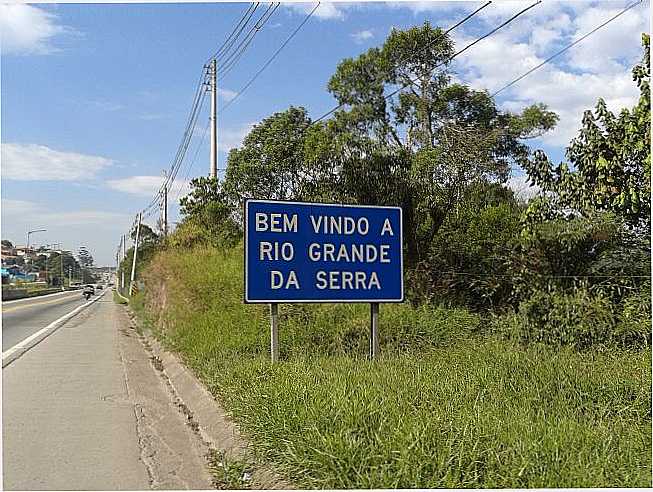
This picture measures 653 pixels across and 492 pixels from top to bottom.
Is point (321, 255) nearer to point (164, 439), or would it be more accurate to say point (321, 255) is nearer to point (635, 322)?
point (164, 439)

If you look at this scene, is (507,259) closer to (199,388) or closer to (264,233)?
(264,233)

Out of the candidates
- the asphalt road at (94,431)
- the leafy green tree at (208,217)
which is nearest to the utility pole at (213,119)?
the leafy green tree at (208,217)

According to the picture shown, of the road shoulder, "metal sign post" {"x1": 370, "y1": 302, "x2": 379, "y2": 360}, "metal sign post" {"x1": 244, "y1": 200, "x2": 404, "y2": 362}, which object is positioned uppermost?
"metal sign post" {"x1": 244, "y1": 200, "x2": 404, "y2": 362}

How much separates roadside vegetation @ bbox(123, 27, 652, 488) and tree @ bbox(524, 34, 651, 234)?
0.03 m

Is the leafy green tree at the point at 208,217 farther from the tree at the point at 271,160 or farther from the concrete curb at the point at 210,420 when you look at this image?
the concrete curb at the point at 210,420

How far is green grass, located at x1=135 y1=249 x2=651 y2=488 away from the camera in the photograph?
4777mm

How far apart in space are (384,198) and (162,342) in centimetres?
572

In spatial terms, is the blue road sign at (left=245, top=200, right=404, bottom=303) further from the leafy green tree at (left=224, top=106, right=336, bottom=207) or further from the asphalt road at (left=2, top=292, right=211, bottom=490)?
the leafy green tree at (left=224, top=106, right=336, bottom=207)

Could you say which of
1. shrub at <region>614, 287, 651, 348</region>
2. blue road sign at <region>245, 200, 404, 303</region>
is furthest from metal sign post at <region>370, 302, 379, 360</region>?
shrub at <region>614, 287, 651, 348</region>

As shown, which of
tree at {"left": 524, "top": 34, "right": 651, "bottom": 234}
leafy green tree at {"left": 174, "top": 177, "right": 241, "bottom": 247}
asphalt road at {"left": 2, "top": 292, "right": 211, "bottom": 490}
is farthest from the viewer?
leafy green tree at {"left": 174, "top": 177, "right": 241, "bottom": 247}

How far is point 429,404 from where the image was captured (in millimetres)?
6293

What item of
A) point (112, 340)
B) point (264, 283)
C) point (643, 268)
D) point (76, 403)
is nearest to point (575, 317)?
point (643, 268)

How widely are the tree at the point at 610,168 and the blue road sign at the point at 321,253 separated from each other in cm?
238

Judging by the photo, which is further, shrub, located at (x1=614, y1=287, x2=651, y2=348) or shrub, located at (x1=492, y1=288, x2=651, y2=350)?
shrub, located at (x1=492, y1=288, x2=651, y2=350)
